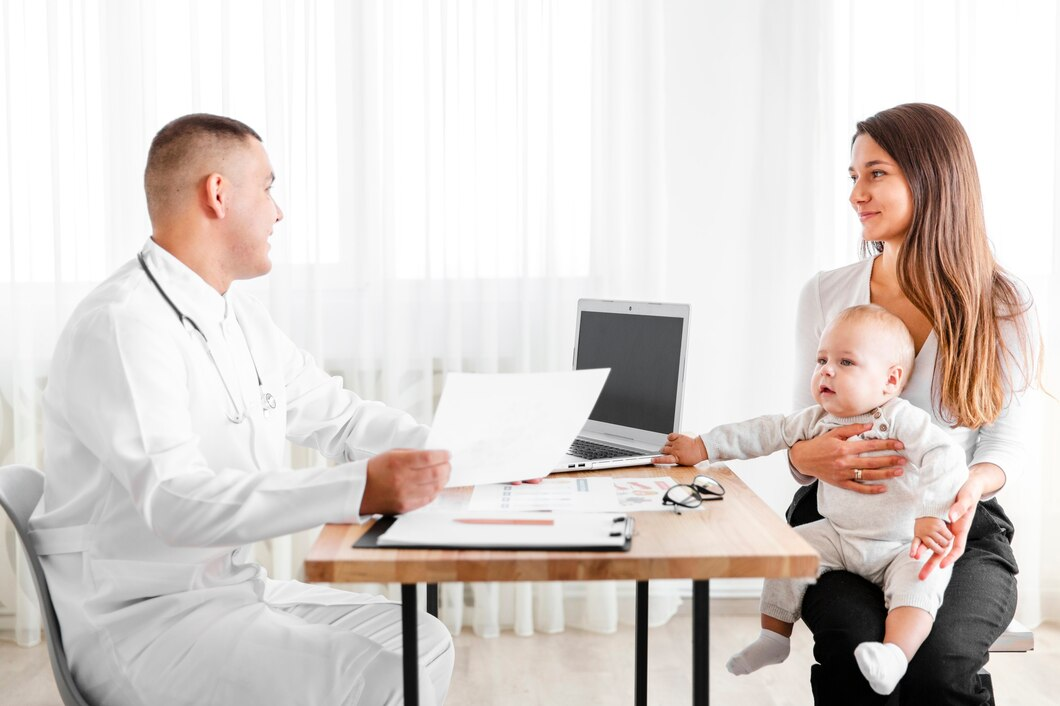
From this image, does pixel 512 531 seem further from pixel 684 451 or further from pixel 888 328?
pixel 888 328

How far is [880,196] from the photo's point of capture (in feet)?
6.26

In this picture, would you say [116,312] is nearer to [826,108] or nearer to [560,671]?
[560,671]

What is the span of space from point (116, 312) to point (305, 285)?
62.2 inches

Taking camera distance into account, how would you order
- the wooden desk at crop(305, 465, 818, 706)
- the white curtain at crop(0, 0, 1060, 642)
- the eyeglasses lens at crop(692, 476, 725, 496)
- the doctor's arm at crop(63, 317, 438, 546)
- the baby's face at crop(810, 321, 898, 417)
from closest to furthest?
the wooden desk at crop(305, 465, 818, 706) → the doctor's arm at crop(63, 317, 438, 546) → the eyeglasses lens at crop(692, 476, 725, 496) → the baby's face at crop(810, 321, 898, 417) → the white curtain at crop(0, 0, 1060, 642)

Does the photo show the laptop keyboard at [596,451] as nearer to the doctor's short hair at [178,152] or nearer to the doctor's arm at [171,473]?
the doctor's arm at [171,473]

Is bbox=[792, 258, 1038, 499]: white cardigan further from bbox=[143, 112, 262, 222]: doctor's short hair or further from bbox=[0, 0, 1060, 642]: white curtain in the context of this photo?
bbox=[143, 112, 262, 222]: doctor's short hair

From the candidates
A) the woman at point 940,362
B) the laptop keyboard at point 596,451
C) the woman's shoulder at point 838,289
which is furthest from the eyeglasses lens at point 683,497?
the woman's shoulder at point 838,289

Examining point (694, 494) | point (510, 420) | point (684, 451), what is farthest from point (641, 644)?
point (510, 420)

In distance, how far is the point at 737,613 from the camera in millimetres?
3158

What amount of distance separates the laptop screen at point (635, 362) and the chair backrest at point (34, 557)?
1169 mm

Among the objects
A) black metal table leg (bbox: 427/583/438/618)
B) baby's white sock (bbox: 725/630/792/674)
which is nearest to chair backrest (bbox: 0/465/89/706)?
black metal table leg (bbox: 427/583/438/618)

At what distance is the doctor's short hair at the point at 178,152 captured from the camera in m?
1.58

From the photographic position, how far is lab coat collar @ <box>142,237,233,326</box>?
1534mm

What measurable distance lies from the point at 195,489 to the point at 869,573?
3.89 feet
